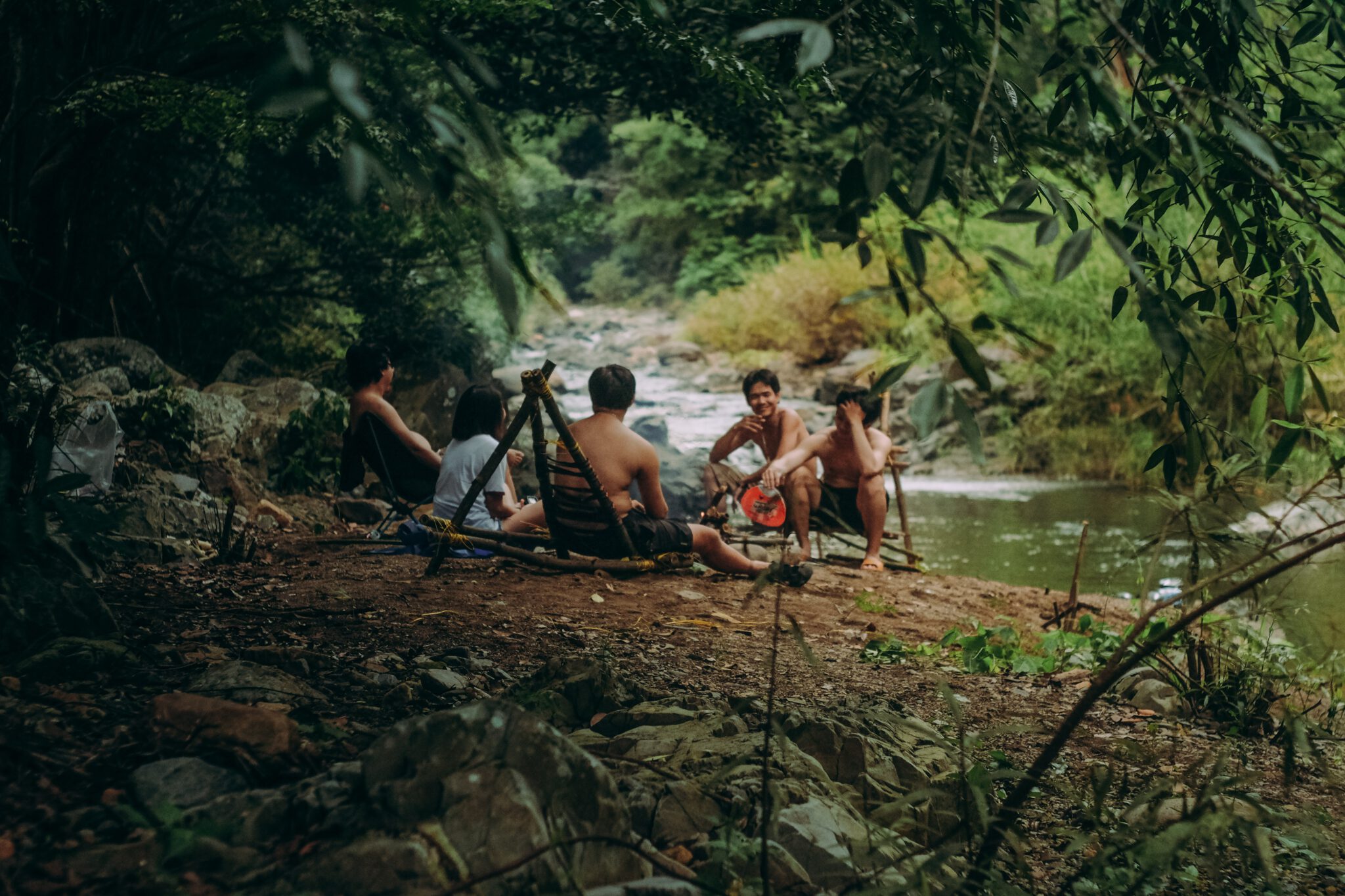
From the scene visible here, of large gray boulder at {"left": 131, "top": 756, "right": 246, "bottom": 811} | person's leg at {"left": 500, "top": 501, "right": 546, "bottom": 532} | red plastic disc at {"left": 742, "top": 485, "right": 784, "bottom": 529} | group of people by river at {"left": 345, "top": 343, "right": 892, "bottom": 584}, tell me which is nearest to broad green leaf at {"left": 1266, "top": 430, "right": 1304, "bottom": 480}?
group of people by river at {"left": 345, "top": 343, "right": 892, "bottom": 584}

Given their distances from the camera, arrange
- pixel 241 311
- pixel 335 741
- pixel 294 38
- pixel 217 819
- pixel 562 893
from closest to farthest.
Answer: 1. pixel 294 38
2. pixel 562 893
3. pixel 217 819
4. pixel 335 741
5. pixel 241 311

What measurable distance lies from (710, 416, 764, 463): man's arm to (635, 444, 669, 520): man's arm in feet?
5.32

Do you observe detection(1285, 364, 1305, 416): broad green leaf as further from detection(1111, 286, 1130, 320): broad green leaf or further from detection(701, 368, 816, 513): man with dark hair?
detection(701, 368, 816, 513): man with dark hair

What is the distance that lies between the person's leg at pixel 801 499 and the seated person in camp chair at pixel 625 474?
5.13 ft

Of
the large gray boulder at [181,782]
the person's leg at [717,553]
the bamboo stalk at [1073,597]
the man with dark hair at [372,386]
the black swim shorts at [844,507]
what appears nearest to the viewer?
the large gray boulder at [181,782]

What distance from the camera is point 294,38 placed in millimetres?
1093

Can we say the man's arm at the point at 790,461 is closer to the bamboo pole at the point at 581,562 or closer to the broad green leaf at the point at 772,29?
the bamboo pole at the point at 581,562

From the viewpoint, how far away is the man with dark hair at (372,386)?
553 centimetres

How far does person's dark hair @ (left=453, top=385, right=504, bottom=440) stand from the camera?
5.30 m

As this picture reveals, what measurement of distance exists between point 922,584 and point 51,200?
21.5ft

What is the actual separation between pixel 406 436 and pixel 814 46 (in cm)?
468

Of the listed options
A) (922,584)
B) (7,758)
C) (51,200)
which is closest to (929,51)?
(7,758)

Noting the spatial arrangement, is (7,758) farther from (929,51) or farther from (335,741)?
(929,51)

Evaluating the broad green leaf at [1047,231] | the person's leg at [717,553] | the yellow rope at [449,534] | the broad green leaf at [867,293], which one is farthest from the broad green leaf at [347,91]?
the person's leg at [717,553]
